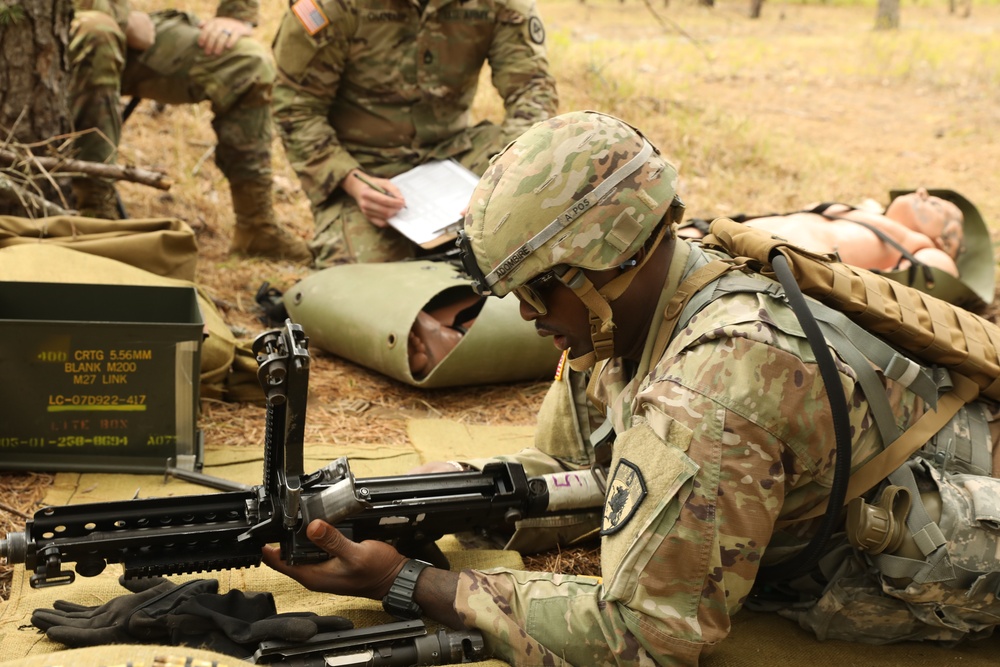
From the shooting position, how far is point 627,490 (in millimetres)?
2305

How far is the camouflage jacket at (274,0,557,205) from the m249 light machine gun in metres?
3.27

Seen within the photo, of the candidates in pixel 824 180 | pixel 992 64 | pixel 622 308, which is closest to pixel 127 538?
pixel 622 308

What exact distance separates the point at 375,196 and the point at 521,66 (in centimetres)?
120

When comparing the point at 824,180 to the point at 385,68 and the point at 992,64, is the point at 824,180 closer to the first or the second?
the point at 385,68

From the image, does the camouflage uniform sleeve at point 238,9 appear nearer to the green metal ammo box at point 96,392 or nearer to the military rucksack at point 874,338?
the green metal ammo box at point 96,392

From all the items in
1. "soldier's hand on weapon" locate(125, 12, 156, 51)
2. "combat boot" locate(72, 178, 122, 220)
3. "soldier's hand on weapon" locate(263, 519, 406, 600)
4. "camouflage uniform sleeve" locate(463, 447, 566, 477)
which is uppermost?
"soldier's hand on weapon" locate(125, 12, 156, 51)

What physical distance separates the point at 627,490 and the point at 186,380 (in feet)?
6.59

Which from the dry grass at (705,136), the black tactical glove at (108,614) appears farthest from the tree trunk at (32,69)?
the black tactical glove at (108,614)

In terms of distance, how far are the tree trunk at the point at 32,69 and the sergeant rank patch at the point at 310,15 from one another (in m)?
1.16

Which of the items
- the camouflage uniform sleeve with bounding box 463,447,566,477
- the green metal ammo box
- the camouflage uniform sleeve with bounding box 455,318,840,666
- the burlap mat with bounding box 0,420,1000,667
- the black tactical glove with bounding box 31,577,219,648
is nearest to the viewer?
the burlap mat with bounding box 0,420,1000,667

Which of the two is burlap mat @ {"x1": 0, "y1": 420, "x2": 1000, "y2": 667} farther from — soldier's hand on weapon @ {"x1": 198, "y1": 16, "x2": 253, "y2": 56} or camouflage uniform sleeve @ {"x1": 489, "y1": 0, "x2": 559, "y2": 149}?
soldier's hand on weapon @ {"x1": 198, "y1": 16, "x2": 253, "y2": 56}

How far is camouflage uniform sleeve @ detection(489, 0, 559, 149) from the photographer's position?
573 cm

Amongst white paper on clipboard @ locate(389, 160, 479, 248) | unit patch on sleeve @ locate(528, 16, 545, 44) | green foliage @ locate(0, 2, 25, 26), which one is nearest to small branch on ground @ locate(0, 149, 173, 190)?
green foliage @ locate(0, 2, 25, 26)

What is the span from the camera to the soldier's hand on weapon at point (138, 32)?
6.02 metres
